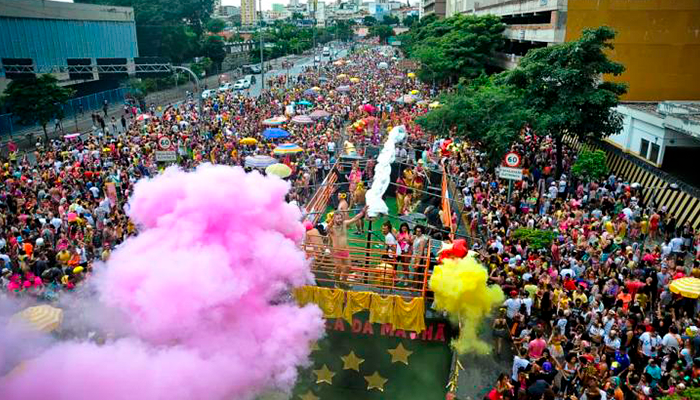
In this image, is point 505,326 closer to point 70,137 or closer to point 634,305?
point 634,305

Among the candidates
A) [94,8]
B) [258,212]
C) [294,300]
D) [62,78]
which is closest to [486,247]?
[294,300]

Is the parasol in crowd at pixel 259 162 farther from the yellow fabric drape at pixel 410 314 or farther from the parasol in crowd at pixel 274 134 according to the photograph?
the yellow fabric drape at pixel 410 314

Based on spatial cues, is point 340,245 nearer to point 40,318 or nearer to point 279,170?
point 40,318

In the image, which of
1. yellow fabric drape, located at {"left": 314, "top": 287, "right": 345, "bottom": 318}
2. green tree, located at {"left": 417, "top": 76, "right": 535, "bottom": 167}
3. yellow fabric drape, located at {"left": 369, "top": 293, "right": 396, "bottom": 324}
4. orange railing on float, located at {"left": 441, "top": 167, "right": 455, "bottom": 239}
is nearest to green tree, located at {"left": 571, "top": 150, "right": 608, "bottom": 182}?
green tree, located at {"left": 417, "top": 76, "right": 535, "bottom": 167}

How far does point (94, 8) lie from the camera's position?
45.0 m

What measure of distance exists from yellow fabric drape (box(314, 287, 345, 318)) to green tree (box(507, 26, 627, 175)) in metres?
13.7

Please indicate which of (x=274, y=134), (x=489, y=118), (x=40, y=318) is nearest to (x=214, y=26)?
(x=274, y=134)

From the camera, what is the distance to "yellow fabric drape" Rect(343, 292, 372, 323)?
31.6ft

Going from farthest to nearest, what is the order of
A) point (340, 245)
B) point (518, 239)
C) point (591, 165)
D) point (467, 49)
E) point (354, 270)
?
1. point (467, 49)
2. point (591, 165)
3. point (518, 239)
4. point (340, 245)
5. point (354, 270)

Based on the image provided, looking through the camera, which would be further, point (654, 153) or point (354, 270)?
point (654, 153)

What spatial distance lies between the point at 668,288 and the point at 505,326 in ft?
13.6

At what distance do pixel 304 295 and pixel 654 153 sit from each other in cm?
1766

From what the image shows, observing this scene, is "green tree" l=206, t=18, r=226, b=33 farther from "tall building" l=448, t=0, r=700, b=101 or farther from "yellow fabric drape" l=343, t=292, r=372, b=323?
"yellow fabric drape" l=343, t=292, r=372, b=323

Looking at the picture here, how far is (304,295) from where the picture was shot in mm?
9516
